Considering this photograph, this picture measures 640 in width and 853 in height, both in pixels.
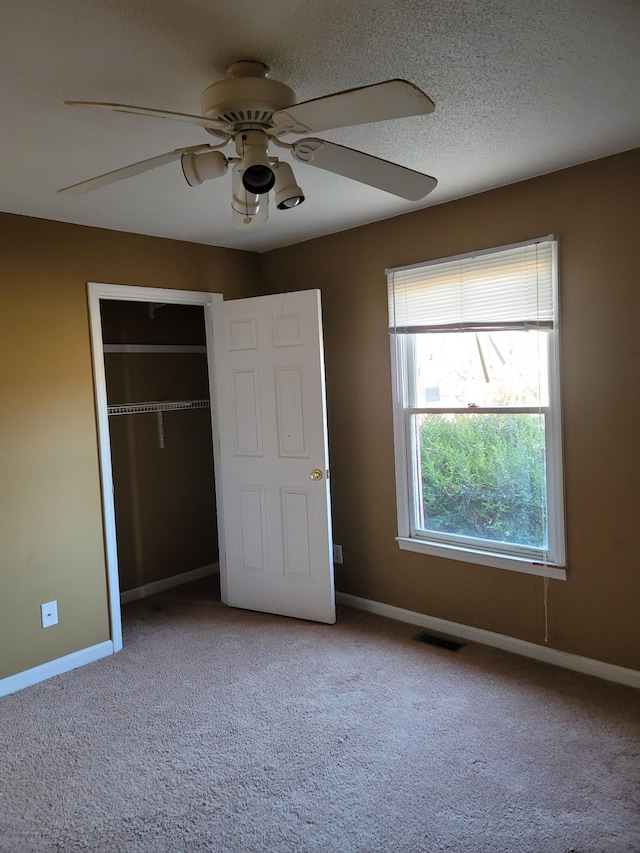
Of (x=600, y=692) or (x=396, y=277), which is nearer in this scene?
(x=600, y=692)

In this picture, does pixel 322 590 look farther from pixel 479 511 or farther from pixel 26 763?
pixel 26 763

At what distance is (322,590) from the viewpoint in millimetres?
3666

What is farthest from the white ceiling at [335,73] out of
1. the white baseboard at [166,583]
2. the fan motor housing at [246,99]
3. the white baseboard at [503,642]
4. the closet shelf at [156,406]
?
the white baseboard at [166,583]

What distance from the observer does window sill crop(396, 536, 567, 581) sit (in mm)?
3016

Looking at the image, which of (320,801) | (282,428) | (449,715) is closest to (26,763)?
(320,801)

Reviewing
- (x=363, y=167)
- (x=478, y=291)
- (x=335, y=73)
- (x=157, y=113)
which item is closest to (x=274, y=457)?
(x=478, y=291)

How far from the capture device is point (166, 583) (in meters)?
4.52

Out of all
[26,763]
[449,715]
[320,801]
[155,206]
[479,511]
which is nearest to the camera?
[320,801]

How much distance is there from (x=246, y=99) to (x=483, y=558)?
8.29ft

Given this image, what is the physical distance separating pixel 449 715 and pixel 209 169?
235 centimetres

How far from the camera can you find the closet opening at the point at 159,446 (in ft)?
14.1

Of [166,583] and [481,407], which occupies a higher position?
[481,407]

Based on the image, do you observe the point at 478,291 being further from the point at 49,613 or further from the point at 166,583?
the point at 166,583

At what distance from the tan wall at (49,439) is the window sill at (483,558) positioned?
1796 mm
